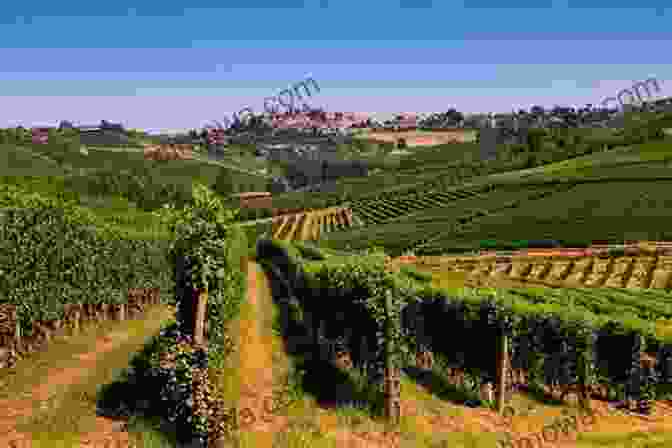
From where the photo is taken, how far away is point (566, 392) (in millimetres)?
27500

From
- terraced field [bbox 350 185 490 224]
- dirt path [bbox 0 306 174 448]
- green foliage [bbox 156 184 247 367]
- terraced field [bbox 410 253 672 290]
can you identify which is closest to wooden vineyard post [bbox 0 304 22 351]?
dirt path [bbox 0 306 174 448]

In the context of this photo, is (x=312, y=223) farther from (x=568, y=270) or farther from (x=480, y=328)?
(x=480, y=328)

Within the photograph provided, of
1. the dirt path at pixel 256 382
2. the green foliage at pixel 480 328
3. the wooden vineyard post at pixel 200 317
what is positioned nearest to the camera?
the wooden vineyard post at pixel 200 317

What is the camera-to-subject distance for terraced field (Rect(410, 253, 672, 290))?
62.4m

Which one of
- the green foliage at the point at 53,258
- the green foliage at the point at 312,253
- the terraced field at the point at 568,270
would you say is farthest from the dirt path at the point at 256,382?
the terraced field at the point at 568,270

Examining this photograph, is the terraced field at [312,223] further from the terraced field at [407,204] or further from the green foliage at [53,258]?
the green foliage at [53,258]

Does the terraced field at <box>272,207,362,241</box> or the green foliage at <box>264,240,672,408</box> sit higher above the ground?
the green foliage at <box>264,240,672,408</box>

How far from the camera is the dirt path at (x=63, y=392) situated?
59.1 feet

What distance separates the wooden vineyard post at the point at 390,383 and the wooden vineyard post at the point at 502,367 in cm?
453

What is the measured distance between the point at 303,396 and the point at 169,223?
8216mm

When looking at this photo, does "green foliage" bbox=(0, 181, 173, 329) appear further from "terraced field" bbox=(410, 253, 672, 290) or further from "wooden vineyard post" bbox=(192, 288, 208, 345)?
"terraced field" bbox=(410, 253, 672, 290)

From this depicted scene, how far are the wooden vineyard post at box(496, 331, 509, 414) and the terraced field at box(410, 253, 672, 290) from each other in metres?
32.0

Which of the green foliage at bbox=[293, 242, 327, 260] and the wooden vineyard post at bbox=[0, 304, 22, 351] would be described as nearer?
the wooden vineyard post at bbox=[0, 304, 22, 351]

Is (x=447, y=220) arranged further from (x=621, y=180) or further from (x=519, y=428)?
(x=519, y=428)
